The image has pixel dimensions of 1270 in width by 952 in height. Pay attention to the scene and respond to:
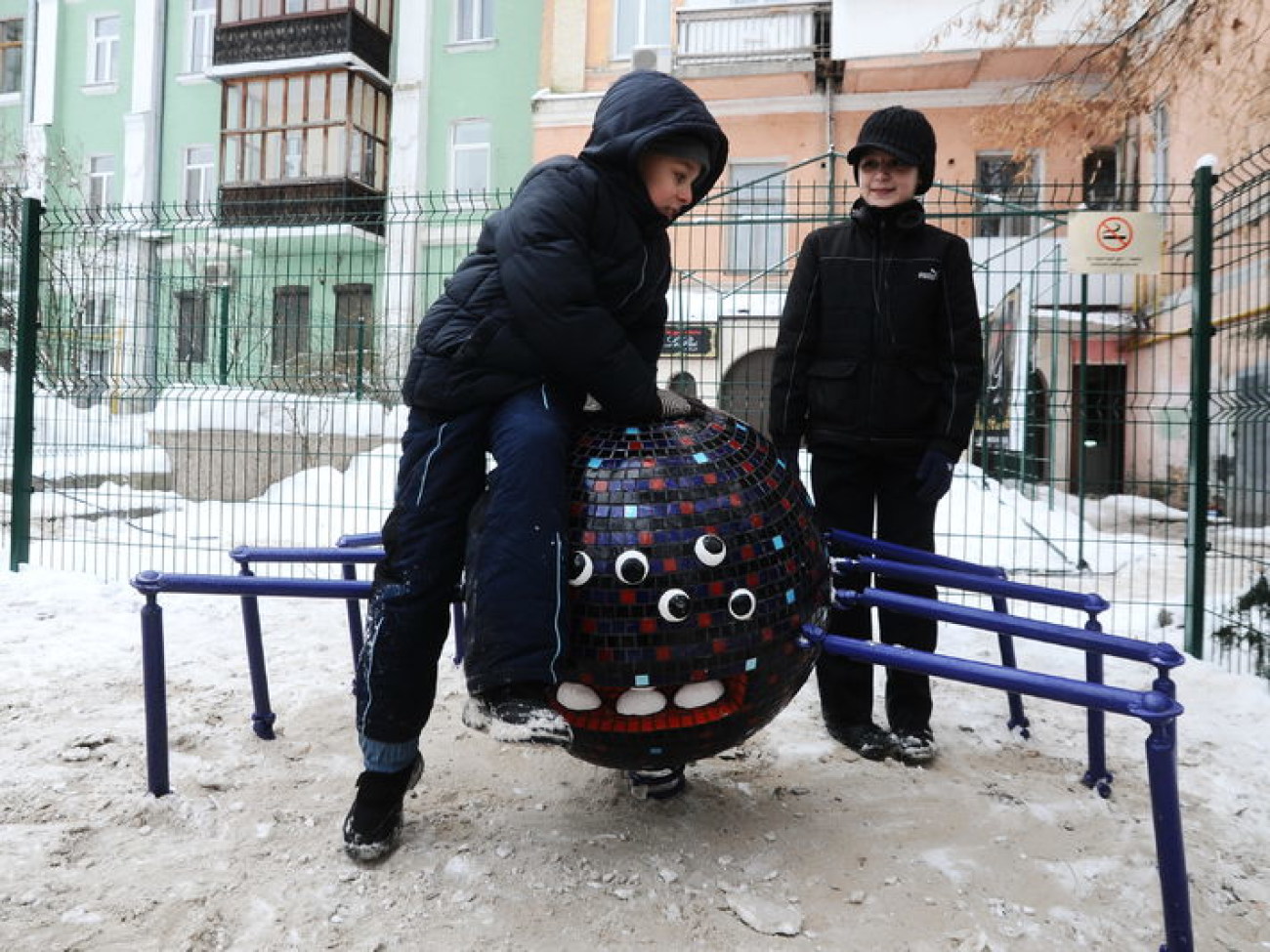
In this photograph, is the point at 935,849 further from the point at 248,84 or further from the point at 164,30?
the point at 164,30

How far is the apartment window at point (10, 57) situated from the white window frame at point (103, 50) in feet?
10.2

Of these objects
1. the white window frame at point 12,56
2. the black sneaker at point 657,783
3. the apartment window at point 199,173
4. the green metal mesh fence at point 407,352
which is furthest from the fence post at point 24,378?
the white window frame at point 12,56

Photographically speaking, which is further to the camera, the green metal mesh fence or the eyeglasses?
the green metal mesh fence

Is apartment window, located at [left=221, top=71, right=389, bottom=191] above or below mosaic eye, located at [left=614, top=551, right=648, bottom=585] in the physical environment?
above

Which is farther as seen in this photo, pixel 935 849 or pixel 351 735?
pixel 351 735

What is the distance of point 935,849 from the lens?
2596mm

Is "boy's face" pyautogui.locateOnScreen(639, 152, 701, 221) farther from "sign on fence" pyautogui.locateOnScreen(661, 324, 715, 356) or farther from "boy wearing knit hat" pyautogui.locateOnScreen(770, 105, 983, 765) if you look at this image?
"sign on fence" pyautogui.locateOnScreen(661, 324, 715, 356)

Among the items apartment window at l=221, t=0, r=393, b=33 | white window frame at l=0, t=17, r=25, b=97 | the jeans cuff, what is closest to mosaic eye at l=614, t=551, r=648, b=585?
the jeans cuff

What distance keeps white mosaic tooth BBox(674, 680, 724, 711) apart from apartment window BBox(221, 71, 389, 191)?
19.8 m

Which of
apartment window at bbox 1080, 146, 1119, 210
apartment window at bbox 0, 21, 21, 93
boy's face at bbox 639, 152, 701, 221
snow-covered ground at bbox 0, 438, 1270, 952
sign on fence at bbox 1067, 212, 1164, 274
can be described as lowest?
snow-covered ground at bbox 0, 438, 1270, 952

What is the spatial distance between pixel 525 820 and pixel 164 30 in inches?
1018

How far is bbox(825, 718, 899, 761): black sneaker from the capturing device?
3.27 metres

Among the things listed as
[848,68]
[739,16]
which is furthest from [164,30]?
[848,68]

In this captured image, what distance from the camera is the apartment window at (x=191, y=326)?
687cm
